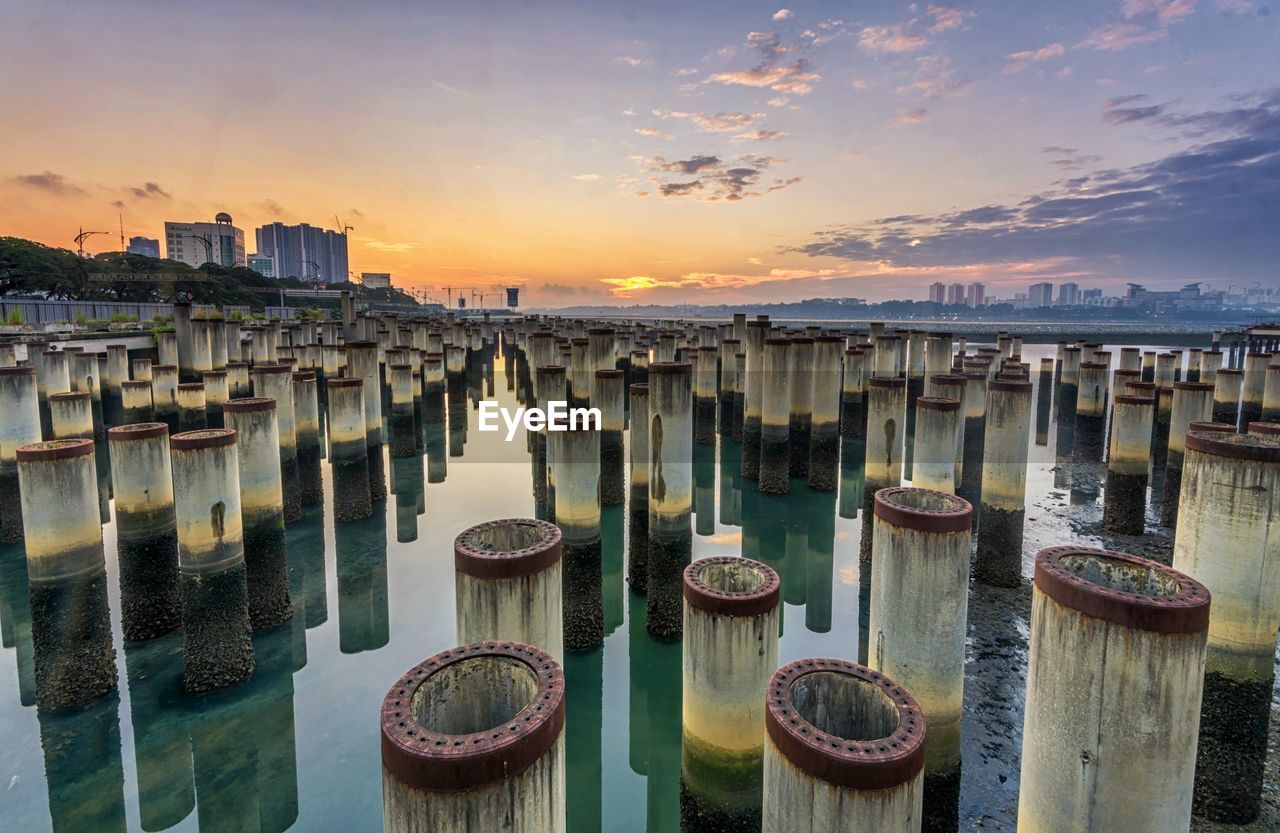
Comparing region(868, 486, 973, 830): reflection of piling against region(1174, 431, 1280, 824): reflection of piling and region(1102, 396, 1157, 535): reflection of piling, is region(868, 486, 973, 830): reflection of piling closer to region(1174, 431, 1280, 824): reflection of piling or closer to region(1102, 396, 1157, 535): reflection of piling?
region(1174, 431, 1280, 824): reflection of piling

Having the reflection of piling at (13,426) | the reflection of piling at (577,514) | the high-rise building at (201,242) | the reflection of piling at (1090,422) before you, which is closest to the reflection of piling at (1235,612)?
the reflection of piling at (577,514)

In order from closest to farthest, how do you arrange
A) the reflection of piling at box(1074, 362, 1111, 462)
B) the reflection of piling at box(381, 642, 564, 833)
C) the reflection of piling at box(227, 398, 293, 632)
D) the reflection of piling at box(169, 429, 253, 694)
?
the reflection of piling at box(381, 642, 564, 833), the reflection of piling at box(169, 429, 253, 694), the reflection of piling at box(227, 398, 293, 632), the reflection of piling at box(1074, 362, 1111, 462)

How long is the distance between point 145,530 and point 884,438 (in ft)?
40.5

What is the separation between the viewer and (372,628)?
37.6 ft

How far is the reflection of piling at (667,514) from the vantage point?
1054 cm

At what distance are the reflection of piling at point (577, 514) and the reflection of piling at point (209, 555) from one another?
14.7 ft

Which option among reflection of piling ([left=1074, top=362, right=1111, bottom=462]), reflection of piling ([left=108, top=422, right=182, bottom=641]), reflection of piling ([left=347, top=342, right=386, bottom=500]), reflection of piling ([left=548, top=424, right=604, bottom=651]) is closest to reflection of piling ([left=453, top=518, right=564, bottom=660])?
reflection of piling ([left=548, top=424, right=604, bottom=651])

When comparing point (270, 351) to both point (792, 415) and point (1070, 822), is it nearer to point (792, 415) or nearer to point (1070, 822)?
point (792, 415)

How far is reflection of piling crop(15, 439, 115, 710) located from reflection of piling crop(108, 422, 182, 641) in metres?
0.66

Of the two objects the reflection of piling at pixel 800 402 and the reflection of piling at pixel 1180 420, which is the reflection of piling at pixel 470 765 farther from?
the reflection of piling at pixel 1180 420

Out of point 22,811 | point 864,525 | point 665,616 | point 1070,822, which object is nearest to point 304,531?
point 22,811

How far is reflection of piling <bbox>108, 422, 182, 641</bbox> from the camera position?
9.35 metres

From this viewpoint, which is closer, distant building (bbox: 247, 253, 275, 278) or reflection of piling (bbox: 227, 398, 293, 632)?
reflection of piling (bbox: 227, 398, 293, 632)

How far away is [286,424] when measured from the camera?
14.6 m
